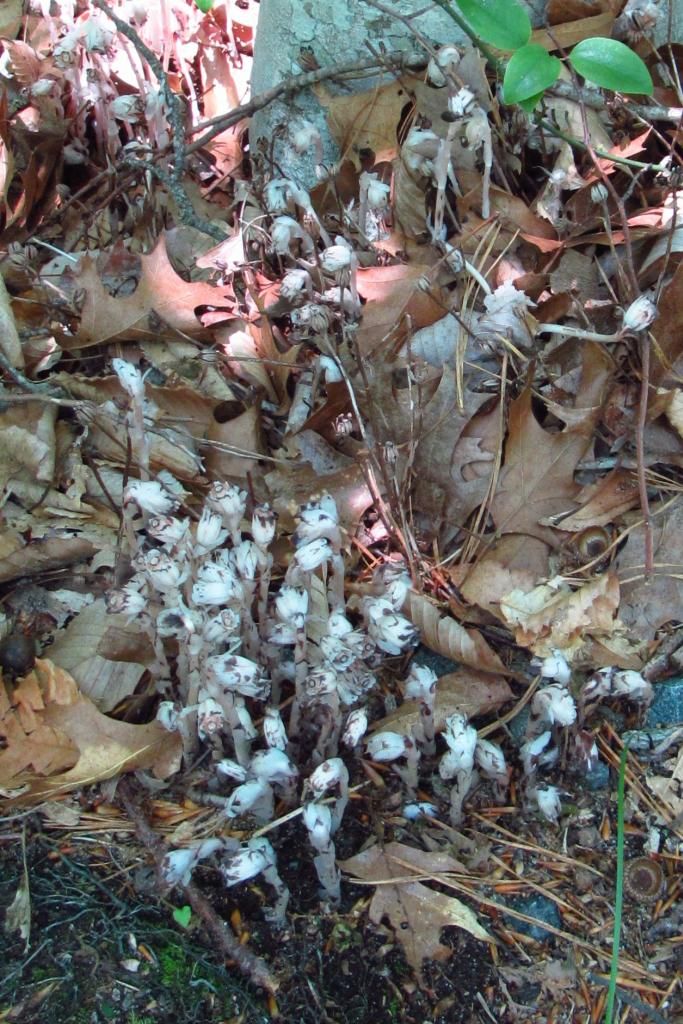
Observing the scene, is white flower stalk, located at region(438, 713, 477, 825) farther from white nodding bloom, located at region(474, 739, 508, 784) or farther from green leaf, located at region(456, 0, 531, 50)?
green leaf, located at region(456, 0, 531, 50)

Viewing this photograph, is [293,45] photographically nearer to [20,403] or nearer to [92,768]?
[20,403]

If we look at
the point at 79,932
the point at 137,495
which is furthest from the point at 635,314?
the point at 79,932

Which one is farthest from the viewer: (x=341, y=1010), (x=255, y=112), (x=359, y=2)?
(x=255, y=112)

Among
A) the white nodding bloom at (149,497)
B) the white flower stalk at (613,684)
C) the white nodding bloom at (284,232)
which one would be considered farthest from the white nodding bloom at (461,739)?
the white nodding bloom at (284,232)

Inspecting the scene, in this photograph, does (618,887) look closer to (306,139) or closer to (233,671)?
(233,671)

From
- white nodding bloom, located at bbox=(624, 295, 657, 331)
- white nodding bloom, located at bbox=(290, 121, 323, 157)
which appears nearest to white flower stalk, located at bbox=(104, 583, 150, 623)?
white nodding bloom, located at bbox=(624, 295, 657, 331)

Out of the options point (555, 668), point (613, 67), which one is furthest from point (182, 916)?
point (613, 67)
